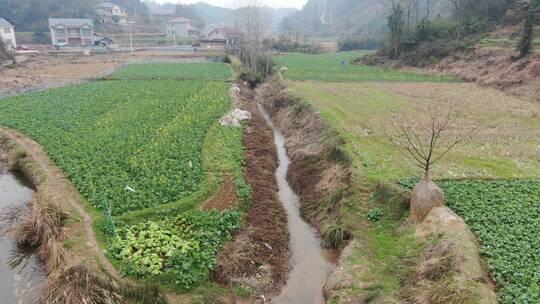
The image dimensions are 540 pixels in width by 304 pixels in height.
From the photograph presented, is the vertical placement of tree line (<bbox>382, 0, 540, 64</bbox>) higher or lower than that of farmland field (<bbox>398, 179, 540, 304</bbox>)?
higher

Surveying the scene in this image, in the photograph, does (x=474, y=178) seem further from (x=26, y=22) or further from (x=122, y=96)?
(x=26, y=22)

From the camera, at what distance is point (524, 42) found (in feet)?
125

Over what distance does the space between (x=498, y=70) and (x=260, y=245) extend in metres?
35.3

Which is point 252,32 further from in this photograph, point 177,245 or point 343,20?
point 343,20

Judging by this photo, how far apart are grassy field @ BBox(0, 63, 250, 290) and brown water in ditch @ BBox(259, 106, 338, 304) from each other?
2.38 m

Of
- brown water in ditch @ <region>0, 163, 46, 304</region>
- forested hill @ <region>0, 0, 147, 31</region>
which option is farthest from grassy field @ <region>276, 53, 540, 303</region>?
forested hill @ <region>0, 0, 147, 31</region>

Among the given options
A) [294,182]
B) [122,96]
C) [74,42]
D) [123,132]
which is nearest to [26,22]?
[74,42]

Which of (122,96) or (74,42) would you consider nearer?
(122,96)

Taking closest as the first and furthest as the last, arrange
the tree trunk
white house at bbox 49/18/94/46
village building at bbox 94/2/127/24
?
the tree trunk
white house at bbox 49/18/94/46
village building at bbox 94/2/127/24

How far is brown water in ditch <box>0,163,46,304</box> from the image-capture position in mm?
12188

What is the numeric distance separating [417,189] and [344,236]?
318cm

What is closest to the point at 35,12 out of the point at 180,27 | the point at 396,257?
the point at 180,27

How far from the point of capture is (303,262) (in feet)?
47.2

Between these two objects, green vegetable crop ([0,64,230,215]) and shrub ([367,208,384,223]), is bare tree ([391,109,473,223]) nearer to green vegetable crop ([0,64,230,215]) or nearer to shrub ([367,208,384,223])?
shrub ([367,208,384,223])
